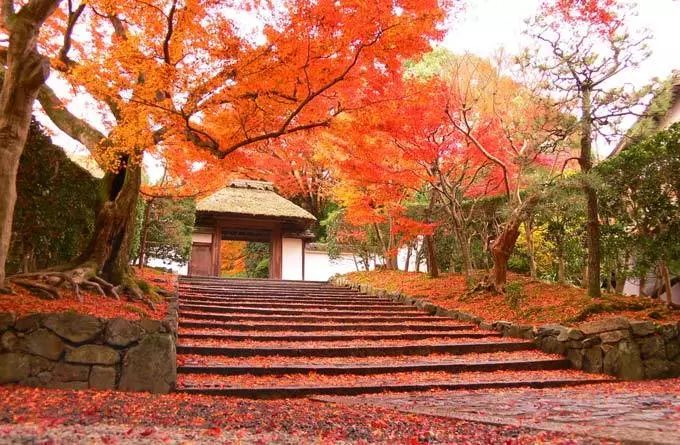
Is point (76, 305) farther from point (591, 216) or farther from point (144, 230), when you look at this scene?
point (591, 216)

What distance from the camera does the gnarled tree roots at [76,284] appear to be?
626 cm

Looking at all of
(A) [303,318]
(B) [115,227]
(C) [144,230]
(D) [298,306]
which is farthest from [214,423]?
(C) [144,230]

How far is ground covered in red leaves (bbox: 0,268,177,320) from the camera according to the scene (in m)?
5.41

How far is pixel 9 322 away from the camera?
4.90 m

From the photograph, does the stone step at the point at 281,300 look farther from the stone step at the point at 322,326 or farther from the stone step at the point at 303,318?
the stone step at the point at 322,326

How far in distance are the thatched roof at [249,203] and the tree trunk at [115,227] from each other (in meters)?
9.87

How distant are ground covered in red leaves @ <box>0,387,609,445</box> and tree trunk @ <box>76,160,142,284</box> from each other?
355cm

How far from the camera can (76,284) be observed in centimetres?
678

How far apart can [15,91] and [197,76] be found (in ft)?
7.45

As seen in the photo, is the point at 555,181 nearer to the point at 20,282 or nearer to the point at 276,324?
the point at 276,324

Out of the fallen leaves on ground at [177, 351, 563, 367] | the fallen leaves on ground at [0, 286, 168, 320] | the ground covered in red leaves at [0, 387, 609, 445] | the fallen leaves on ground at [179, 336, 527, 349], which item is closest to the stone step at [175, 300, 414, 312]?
the fallen leaves on ground at [0, 286, 168, 320]

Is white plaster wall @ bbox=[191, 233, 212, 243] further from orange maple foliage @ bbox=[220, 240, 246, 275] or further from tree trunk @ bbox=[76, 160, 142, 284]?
tree trunk @ bbox=[76, 160, 142, 284]

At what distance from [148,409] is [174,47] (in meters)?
4.93

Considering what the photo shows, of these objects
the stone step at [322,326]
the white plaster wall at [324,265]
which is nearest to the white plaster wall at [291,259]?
the white plaster wall at [324,265]
